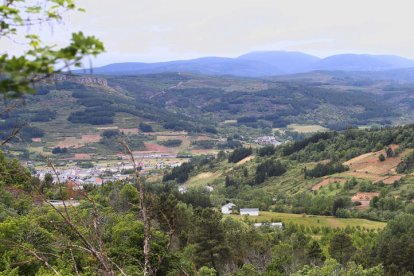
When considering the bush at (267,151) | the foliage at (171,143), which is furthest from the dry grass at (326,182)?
the foliage at (171,143)

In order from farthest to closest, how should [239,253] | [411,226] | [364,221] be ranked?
1. [364,221]
2. [411,226]
3. [239,253]

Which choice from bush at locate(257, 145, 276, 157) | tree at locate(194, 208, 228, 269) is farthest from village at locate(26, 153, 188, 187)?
tree at locate(194, 208, 228, 269)

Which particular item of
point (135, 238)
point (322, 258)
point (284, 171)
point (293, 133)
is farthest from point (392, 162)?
point (293, 133)

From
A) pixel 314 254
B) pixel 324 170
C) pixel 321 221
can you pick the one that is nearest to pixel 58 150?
pixel 324 170

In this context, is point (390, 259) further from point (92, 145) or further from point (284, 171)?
point (92, 145)

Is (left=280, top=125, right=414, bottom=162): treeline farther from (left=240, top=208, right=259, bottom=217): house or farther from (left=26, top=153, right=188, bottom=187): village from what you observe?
(left=240, top=208, right=259, bottom=217): house

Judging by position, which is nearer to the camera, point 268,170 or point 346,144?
point 268,170

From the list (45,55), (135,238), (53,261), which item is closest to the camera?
(45,55)

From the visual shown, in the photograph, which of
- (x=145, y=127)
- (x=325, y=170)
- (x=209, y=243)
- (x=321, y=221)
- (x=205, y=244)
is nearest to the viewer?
(x=209, y=243)

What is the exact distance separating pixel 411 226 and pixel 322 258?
8705 mm

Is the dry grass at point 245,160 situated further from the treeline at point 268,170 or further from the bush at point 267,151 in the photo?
the treeline at point 268,170

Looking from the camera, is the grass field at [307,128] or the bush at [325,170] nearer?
the bush at [325,170]

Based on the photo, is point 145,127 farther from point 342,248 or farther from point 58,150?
point 342,248

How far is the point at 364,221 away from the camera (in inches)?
2116
